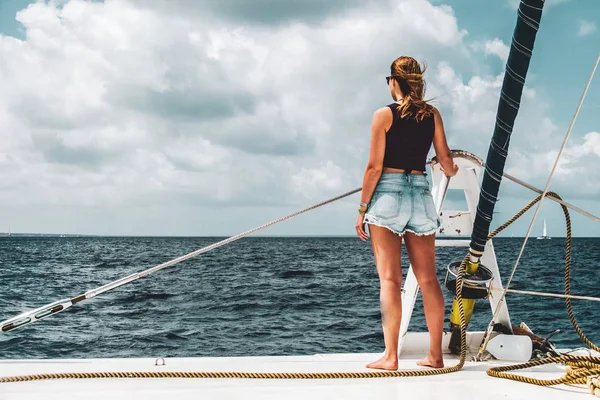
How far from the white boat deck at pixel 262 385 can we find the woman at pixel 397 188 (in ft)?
1.19

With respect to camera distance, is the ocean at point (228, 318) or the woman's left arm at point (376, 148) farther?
the ocean at point (228, 318)

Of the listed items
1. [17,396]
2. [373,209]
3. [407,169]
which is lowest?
[17,396]

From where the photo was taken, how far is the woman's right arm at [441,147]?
3443 mm

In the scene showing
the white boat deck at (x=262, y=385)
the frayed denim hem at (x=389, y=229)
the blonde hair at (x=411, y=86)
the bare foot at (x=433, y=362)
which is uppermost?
the blonde hair at (x=411, y=86)

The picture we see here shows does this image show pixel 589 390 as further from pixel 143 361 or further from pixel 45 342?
pixel 45 342

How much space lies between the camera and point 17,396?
272 centimetres

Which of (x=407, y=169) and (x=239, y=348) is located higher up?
(x=407, y=169)

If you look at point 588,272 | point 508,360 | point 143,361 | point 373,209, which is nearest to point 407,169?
point 373,209

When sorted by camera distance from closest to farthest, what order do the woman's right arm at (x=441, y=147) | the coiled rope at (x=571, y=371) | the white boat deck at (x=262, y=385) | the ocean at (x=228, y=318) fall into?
the white boat deck at (x=262, y=385)
the coiled rope at (x=571, y=371)
the woman's right arm at (x=441, y=147)
the ocean at (x=228, y=318)

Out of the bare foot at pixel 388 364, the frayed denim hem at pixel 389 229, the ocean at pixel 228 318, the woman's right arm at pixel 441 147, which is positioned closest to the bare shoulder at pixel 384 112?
the woman's right arm at pixel 441 147

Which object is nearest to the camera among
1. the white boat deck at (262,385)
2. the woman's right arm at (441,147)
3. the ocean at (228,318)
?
the white boat deck at (262,385)

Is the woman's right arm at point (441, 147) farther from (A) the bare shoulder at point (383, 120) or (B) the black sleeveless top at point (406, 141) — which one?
(A) the bare shoulder at point (383, 120)

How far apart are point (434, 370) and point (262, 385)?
956 millimetres

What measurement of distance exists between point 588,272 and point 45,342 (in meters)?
27.8
